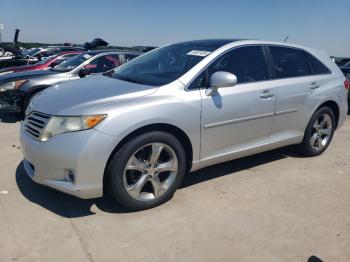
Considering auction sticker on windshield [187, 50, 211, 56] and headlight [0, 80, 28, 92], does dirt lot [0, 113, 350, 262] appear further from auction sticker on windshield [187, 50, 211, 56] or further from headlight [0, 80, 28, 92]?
headlight [0, 80, 28, 92]

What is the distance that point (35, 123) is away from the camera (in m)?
3.30

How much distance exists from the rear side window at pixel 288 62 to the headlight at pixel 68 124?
239 centimetres

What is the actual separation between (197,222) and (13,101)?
502 centimetres

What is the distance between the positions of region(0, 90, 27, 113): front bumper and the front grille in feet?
11.7

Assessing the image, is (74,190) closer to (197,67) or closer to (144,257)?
(144,257)

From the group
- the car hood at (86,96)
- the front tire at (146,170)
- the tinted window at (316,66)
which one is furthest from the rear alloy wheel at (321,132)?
the car hood at (86,96)

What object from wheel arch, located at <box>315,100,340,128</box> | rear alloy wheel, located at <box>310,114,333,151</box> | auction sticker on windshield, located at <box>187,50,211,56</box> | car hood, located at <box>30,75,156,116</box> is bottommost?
rear alloy wheel, located at <box>310,114,333,151</box>

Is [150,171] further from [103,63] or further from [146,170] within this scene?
[103,63]

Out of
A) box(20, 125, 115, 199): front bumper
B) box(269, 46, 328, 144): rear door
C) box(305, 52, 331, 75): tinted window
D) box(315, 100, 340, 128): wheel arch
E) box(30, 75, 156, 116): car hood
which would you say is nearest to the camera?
box(20, 125, 115, 199): front bumper

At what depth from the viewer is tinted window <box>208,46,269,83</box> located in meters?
3.87

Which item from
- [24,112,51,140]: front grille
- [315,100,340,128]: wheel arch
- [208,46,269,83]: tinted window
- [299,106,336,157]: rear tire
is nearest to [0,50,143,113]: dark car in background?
[24,112,51,140]: front grille

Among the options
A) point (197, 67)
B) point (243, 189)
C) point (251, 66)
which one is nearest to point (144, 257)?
point (243, 189)

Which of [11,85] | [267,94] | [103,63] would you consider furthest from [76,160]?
[103,63]

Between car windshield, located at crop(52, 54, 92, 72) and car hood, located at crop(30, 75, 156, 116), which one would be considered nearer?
car hood, located at crop(30, 75, 156, 116)
